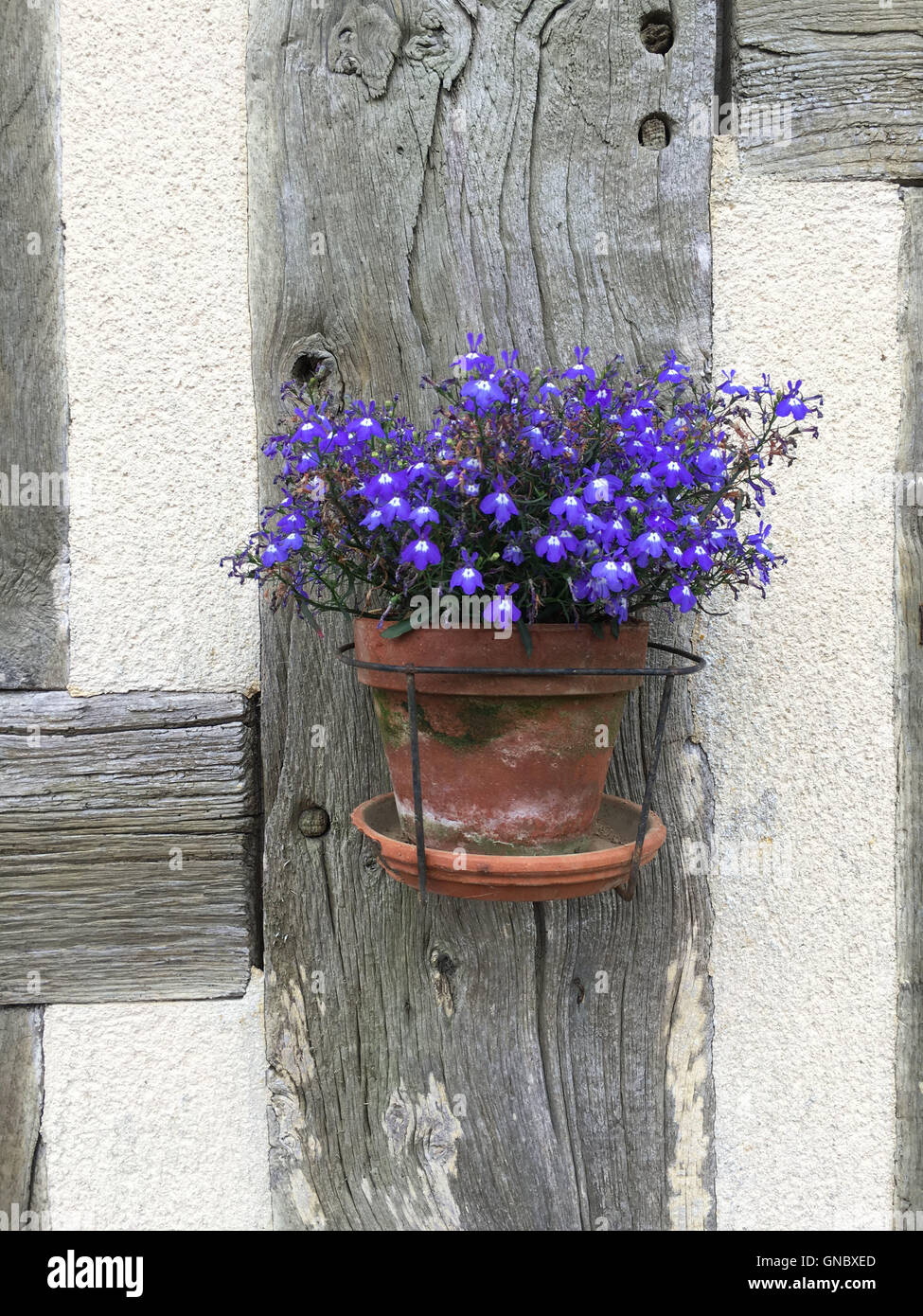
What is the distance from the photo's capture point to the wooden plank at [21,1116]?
1.81 metres

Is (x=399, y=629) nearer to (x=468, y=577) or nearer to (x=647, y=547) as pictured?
(x=468, y=577)

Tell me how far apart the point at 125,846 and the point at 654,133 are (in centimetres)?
176

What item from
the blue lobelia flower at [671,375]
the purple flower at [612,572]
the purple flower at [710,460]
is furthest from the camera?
the blue lobelia flower at [671,375]

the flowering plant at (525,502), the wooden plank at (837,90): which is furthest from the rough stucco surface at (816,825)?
the flowering plant at (525,502)

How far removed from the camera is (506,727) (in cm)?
139

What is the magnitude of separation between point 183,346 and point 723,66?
1.20m

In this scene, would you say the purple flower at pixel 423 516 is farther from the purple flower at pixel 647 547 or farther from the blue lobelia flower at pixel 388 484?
the purple flower at pixel 647 547

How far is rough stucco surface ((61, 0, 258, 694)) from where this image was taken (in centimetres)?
175

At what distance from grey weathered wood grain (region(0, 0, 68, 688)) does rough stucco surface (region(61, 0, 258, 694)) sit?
0.03 metres

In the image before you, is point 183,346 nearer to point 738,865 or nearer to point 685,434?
point 685,434

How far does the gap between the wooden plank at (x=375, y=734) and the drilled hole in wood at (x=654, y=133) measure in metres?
0.02

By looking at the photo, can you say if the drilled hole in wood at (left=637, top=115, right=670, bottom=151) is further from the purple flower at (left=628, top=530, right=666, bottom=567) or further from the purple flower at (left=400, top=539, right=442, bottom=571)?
the purple flower at (left=400, top=539, right=442, bottom=571)

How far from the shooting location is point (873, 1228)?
1.80 metres

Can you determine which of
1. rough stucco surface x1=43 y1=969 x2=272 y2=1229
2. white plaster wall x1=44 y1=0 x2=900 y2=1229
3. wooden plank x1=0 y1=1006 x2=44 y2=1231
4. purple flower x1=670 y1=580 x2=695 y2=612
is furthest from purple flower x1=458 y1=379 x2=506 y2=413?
wooden plank x1=0 y1=1006 x2=44 y2=1231
